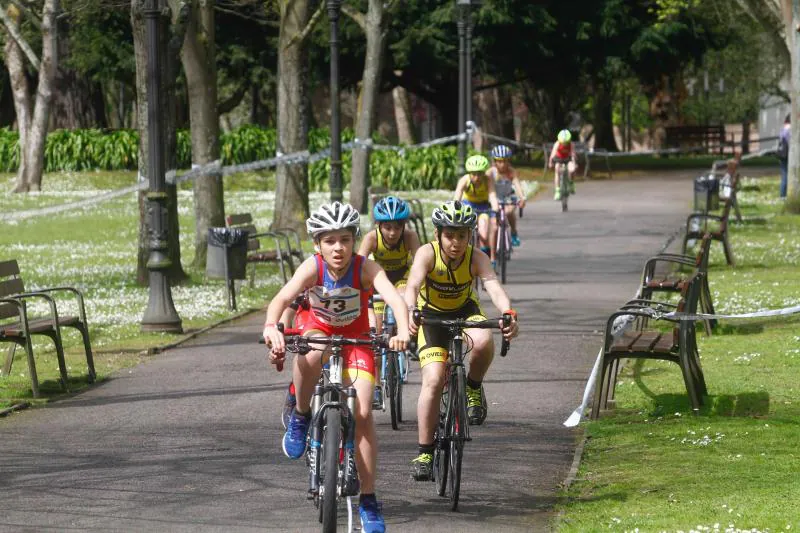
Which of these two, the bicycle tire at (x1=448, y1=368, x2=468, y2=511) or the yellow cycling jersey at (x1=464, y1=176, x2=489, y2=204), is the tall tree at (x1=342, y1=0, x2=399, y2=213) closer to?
the yellow cycling jersey at (x1=464, y1=176, x2=489, y2=204)

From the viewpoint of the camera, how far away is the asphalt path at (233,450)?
7.84 m

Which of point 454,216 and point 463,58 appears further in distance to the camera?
point 463,58

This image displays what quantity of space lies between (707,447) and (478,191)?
955cm

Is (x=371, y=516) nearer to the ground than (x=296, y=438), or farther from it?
nearer to the ground

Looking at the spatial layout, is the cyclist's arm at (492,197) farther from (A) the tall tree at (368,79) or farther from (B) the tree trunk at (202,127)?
(A) the tall tree at (368,79)

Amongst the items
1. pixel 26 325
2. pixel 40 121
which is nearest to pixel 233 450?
pixel 26 325

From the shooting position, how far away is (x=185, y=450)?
962 cm

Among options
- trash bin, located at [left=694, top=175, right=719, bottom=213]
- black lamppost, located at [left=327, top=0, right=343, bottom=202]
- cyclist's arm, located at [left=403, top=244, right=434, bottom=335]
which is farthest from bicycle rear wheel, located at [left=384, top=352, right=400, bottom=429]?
trash bin, located at [left=694, top=175, right=719, bottom=213]

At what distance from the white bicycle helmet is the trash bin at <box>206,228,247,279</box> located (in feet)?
34.2

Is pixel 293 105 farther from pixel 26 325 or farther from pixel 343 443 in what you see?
pixel 343 443

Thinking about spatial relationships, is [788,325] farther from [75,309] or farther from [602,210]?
[602,210]

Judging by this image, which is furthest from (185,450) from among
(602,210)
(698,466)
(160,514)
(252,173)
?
(252,173)

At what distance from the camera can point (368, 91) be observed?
34.3 meters

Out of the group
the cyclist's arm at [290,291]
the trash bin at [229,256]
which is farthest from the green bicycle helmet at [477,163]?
the cyclist's arm at [290,291]
